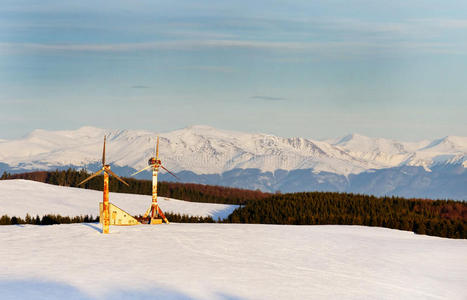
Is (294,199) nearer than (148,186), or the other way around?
(294,199)

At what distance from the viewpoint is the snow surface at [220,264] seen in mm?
17578

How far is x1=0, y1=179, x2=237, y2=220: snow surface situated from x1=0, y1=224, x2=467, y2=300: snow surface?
18.9 metres

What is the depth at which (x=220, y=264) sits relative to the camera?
21.2m

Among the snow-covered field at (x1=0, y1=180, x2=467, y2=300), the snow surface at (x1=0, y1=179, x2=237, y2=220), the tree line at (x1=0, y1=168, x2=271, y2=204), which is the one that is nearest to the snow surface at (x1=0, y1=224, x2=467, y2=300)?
the snow-covered field at (x1=0, y1=180, x2=467, y2=300)

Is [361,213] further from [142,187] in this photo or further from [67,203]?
[142,187]

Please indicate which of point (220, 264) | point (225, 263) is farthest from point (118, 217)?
point (220, 264)

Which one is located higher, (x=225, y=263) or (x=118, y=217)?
(x=118, y=217)

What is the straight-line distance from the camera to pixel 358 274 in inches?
830

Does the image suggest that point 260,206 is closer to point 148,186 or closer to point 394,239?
point 394,239

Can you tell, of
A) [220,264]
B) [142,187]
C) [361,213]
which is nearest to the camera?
[220,264]

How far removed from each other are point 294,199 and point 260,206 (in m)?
3.46

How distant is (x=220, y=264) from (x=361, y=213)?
992 inches

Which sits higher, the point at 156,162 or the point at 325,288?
the point at 156,162

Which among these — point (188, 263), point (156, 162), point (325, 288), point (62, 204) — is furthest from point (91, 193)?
point (325, 288)
